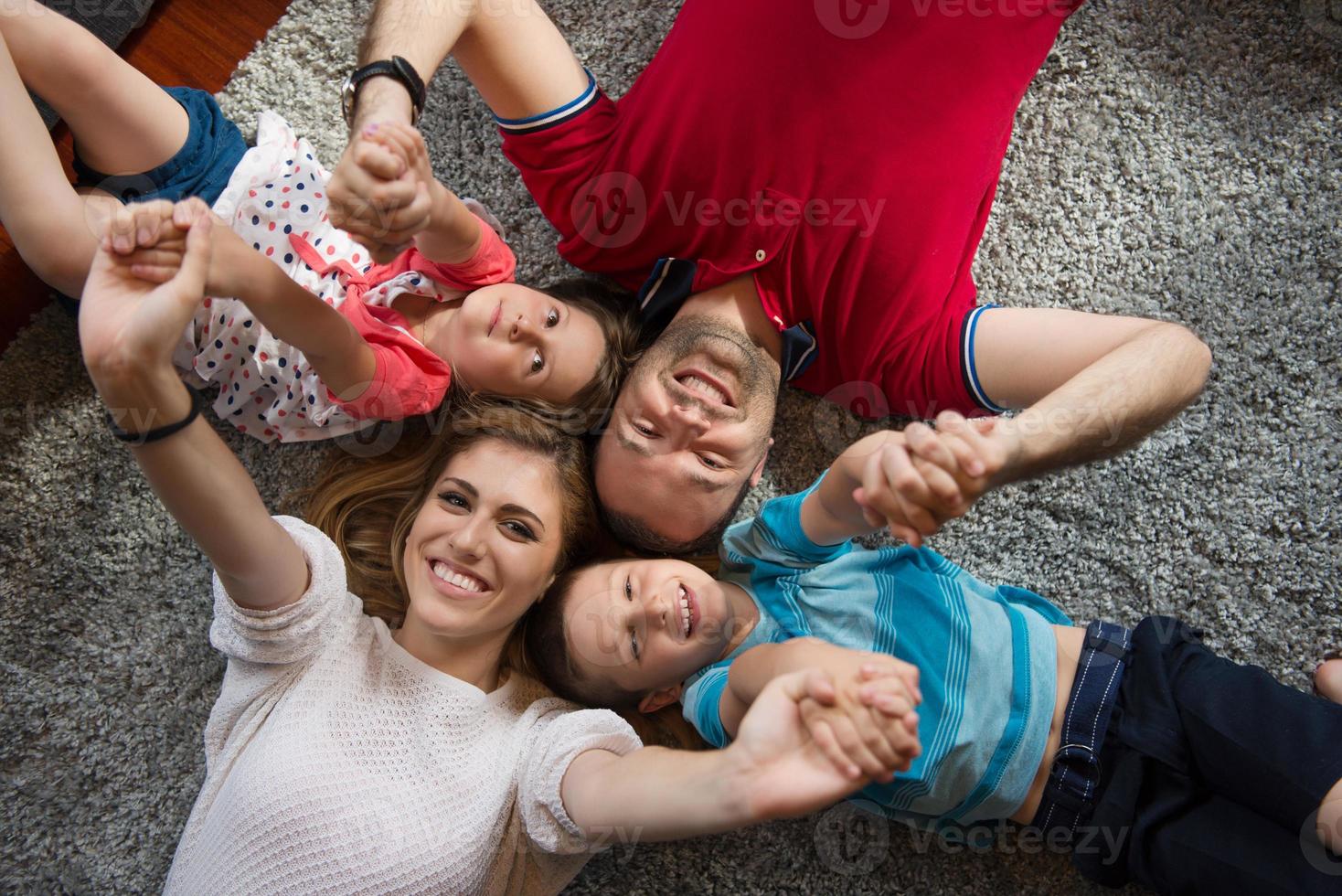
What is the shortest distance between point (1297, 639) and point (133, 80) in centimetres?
162

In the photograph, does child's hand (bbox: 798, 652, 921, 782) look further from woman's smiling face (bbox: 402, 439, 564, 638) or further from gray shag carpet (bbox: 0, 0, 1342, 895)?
gray shag carpet (bbox: 0, 0, 1342, 895)

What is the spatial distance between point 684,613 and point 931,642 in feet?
Result: 0.97

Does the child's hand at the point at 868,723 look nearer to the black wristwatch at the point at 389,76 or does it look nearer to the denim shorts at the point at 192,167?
the black wristwatch at the point at 389,76

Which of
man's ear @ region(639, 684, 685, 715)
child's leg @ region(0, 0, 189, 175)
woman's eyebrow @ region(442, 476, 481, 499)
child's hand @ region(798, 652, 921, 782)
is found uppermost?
child's hand @ region(798, 652, 921, 782)

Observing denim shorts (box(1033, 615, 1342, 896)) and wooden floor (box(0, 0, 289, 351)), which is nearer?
denim shorts (box(1033, 615, 1342, 896))

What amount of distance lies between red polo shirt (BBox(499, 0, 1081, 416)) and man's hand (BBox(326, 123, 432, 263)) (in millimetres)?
310

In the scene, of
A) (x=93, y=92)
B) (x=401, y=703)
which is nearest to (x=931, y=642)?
(x=401, y=703)

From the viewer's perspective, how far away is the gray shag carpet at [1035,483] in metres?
1.17

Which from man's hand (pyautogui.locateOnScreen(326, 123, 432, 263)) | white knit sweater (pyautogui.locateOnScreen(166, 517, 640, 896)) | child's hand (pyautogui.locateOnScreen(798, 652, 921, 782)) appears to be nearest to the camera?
child's hand (pyautogui.locateOnScreen(798, 652, 921, 782))

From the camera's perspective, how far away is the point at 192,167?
115cm

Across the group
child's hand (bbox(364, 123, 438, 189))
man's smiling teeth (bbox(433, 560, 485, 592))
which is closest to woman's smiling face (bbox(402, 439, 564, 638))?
man's smiling teeth (bbox(433, 560, 485, 592))

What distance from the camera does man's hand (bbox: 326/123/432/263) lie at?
83 centimetres

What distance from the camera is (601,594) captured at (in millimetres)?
1051

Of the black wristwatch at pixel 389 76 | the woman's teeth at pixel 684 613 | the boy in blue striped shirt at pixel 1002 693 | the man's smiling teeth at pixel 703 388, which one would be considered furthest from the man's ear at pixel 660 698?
the black wristwatch at pixel 389 76
